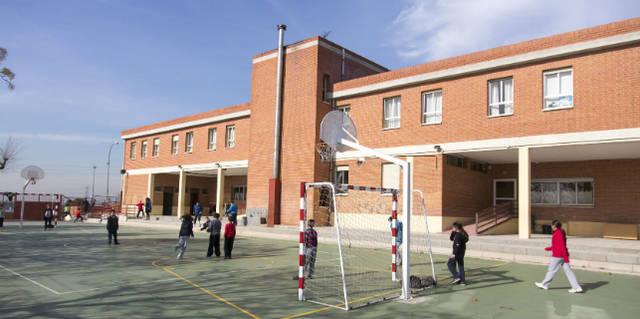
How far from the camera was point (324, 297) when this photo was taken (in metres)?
9.45

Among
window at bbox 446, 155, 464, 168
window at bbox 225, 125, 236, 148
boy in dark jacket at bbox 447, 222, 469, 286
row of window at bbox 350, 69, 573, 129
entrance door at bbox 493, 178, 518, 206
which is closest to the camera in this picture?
boy in dark jacket at bbox 447, 222, 469, 286

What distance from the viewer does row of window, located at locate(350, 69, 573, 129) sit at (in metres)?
18.6

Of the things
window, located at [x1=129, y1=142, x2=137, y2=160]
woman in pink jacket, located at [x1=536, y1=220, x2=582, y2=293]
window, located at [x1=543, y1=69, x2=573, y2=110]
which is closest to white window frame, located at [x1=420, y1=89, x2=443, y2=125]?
window, located at [x1=543, y1=69, x2=573, y2=110]

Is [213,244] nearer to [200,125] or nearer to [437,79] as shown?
[437,79]

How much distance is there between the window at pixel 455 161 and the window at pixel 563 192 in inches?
157

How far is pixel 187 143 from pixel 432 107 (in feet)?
71.6

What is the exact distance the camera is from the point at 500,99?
20469mm

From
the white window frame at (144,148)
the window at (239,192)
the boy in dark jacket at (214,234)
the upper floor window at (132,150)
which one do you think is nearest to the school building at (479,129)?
the window at (239,192)

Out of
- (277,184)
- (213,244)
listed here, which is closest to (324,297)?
(213,244)

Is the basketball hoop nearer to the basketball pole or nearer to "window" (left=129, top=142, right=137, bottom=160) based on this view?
the basketball pole

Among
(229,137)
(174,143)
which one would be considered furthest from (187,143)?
(229,137)

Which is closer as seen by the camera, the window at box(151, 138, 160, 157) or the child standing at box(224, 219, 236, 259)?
the child standing at box(224, 219, 236, 259)

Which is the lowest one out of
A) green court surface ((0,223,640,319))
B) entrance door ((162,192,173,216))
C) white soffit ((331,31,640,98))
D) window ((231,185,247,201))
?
green court surface ((0,223,640,319))

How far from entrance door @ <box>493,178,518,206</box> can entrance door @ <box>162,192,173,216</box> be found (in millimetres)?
28660
